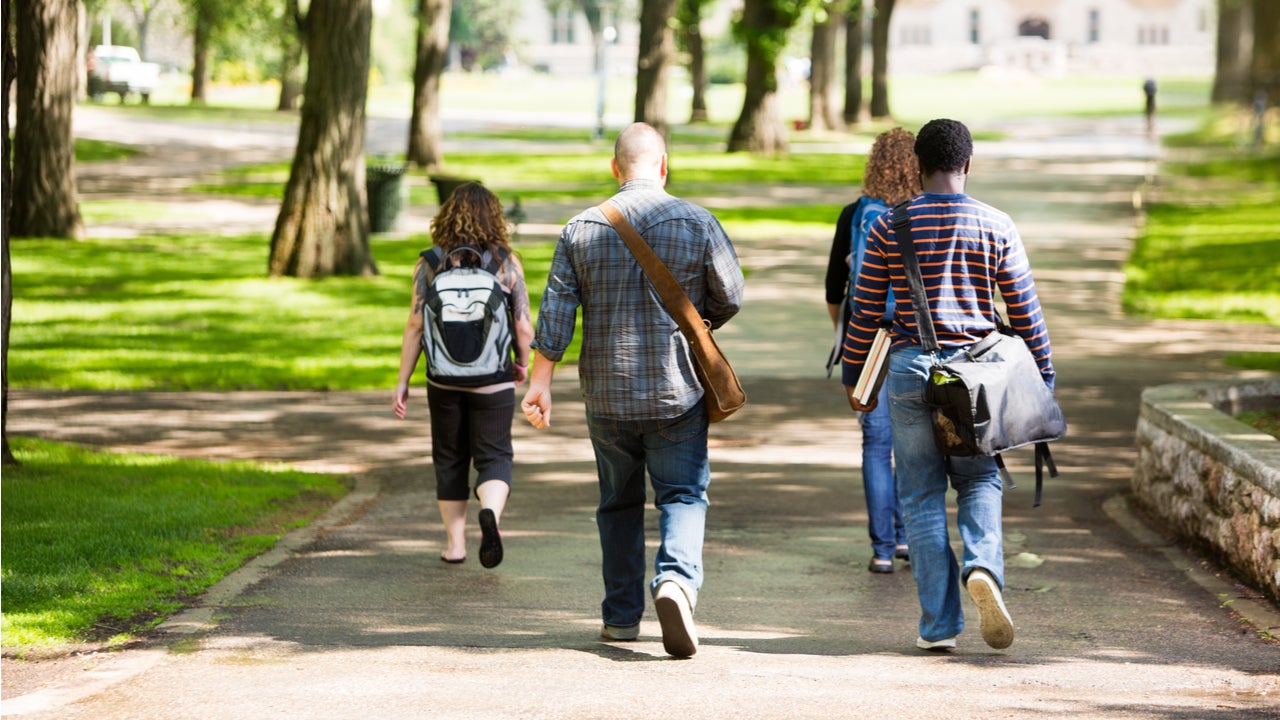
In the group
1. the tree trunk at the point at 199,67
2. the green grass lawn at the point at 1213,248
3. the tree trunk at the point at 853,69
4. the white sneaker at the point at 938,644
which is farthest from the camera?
the tree trunk at the point at 199,67

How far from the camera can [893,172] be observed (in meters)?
6.78

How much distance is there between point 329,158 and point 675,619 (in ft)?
40.9

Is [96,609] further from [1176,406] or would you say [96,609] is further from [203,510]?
[1176,406]

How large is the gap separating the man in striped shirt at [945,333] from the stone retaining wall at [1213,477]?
155 centimetres

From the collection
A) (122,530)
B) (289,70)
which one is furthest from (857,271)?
(289,70)

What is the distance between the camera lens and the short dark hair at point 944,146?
5.56m

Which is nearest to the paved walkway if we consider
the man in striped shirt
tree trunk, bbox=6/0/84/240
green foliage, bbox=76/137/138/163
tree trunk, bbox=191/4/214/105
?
the man in striped shirt

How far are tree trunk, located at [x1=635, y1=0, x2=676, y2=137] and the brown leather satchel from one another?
2839 cm

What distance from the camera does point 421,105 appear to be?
105 ft

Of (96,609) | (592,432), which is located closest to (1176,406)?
(592,432)

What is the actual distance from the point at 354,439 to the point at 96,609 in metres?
4.04

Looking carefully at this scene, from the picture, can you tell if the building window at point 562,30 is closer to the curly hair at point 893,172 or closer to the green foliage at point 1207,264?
the green foliage at point 1207,264

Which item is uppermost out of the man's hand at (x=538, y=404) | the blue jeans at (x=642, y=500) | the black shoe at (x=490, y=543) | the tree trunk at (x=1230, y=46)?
the tree trunk at (x=1230, y=46)

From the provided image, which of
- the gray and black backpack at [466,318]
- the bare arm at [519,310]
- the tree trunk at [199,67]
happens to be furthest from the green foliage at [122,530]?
the tree trunk at [199,67]
